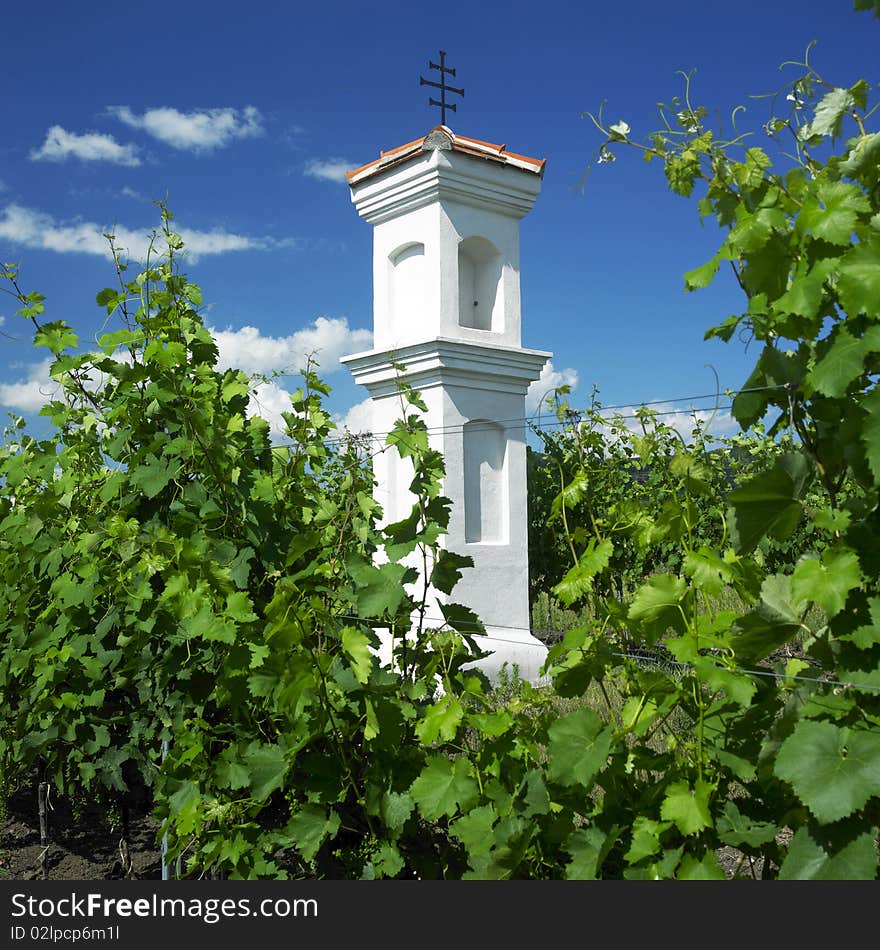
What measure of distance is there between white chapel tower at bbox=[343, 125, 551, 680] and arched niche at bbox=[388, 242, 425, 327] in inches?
0.5

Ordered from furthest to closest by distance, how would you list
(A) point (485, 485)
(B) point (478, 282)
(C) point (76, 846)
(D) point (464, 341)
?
(B) point (478, 282) < (A) point (485, 485) < (D) point (464, 341) < (C) point (76, 846)

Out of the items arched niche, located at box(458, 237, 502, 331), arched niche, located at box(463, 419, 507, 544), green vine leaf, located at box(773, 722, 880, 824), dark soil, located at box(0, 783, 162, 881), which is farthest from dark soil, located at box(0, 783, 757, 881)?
arched niche, located at box(458, 237, 502, 331)

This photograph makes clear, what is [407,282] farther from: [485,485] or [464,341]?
[485,485]

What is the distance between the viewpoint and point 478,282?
776 cm

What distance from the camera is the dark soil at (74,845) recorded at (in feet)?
13.1

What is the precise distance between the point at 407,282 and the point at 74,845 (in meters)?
4.94

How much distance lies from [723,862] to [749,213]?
2.48m

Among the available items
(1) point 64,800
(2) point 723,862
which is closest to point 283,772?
(2) point 723,862

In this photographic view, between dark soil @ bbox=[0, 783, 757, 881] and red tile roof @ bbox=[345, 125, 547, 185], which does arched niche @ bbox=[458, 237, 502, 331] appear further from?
dark soil @ bbox=[0, 783, 757, 881]

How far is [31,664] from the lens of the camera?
14.0ft

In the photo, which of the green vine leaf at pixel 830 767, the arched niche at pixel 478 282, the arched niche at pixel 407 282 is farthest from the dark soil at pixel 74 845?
the arched niche at pixel 478 282

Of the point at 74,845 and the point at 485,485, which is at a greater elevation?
the point at 485,485

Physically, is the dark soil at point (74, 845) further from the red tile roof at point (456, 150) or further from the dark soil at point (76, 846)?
the red tile roof at point (456, 150)

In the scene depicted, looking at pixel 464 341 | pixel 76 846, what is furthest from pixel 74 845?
pixel 464 341
